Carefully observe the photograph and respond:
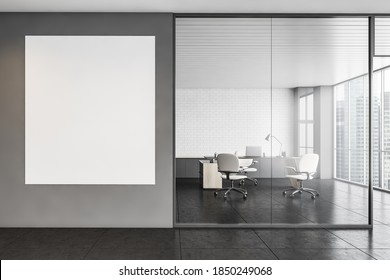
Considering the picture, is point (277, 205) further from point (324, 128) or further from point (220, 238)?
point (324, 128)

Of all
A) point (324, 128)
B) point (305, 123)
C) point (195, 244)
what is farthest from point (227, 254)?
point (324, 128)

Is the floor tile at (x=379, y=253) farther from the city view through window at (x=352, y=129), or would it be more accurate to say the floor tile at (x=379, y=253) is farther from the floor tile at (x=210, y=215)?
the floor tile at (x=210, y=215)

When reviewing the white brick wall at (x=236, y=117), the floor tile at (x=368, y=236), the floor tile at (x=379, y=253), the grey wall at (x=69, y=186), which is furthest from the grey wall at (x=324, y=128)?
the grey wall at (x=69, y=186)

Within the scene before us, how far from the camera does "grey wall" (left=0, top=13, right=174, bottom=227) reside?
15.8 ft

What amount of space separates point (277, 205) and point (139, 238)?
2073mm

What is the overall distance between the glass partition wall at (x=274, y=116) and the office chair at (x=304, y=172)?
0.6 inches

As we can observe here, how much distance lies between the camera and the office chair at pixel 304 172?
473 cm

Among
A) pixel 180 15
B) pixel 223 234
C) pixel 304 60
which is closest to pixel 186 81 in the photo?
pixel 180 15

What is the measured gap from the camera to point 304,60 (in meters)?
4.89

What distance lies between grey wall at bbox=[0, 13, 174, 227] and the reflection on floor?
0.49 m

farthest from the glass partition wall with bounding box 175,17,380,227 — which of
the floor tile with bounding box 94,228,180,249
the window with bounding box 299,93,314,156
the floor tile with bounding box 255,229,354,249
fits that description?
the floor tile with bounding box 94,228,180,249

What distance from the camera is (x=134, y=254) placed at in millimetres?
3738

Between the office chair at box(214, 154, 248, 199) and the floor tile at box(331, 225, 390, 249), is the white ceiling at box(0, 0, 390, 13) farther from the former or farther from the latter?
the floor tile at box(331, 225, 390, 249)
